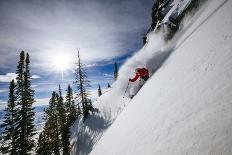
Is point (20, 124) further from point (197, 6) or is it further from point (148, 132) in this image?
point (197, 6)

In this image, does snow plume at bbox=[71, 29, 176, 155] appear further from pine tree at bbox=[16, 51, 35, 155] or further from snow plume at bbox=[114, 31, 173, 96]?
pine tree at bbox=[16, 51, 35, 155]

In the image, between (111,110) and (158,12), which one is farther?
(158,12)

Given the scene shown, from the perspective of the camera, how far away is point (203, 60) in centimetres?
754

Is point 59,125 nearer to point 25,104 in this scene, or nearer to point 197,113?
point 25,104

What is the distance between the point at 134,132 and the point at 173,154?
3876 millimetres

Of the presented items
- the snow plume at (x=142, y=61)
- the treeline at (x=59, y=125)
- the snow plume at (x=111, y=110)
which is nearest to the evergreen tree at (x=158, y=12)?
the snow plume at (x=111, y=110)

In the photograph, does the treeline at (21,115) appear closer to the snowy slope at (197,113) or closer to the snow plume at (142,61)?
the snow plume at (142,61)

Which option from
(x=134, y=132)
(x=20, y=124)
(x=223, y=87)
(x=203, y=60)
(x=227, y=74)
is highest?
(x=203, y=60)

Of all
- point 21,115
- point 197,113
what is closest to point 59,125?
point 21,115

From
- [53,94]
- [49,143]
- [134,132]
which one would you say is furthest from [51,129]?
[134,132]

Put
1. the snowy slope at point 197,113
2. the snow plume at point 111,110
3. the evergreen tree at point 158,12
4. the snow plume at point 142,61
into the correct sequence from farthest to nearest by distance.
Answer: the evergreen tree at point 158,12 < the snow plume at point 111,110 < the snow plume at point 142,61 < the snowy slope at point 197,113

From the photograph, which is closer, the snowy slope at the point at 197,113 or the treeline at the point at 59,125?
the snowy slope at the point at 197,113

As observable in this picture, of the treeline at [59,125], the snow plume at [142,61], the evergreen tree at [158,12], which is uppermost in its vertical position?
the evergreen tree at [158,12]

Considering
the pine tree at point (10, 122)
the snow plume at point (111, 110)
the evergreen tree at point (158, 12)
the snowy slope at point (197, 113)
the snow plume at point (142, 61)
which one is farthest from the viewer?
the evergreen tree at point (158, 12)
